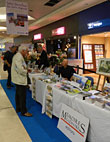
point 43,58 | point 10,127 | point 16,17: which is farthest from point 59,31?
point 10,127

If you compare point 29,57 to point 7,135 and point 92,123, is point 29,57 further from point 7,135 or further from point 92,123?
point 92,123

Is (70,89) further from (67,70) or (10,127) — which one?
(10,127)

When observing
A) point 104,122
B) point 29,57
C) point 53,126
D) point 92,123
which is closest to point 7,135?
point 53,126

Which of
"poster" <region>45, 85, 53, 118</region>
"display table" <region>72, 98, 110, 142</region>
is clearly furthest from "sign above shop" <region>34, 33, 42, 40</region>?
"display table" <region>72, 98, 110, 142</region>

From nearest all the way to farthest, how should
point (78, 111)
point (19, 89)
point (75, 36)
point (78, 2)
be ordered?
1. point (78, 111)
2. point (19, 89)
3. point (78, 2)
4. point (75, 36)

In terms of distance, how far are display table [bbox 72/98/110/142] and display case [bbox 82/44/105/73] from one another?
233 inches

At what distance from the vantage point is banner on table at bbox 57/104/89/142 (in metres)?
2.04

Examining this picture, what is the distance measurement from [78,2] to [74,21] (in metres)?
2.11

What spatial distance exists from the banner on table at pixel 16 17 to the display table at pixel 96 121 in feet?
11.5

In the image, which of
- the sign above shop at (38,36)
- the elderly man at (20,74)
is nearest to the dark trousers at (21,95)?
the elderly man at (20,74)

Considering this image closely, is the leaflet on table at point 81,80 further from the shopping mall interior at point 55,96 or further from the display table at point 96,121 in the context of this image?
the display table at point 96,121

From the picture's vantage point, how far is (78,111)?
220cm

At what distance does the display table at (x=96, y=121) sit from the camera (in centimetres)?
179

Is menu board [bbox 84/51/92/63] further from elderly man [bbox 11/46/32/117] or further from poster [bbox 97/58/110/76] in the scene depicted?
elderly man [bbox 11/46/32/117]
